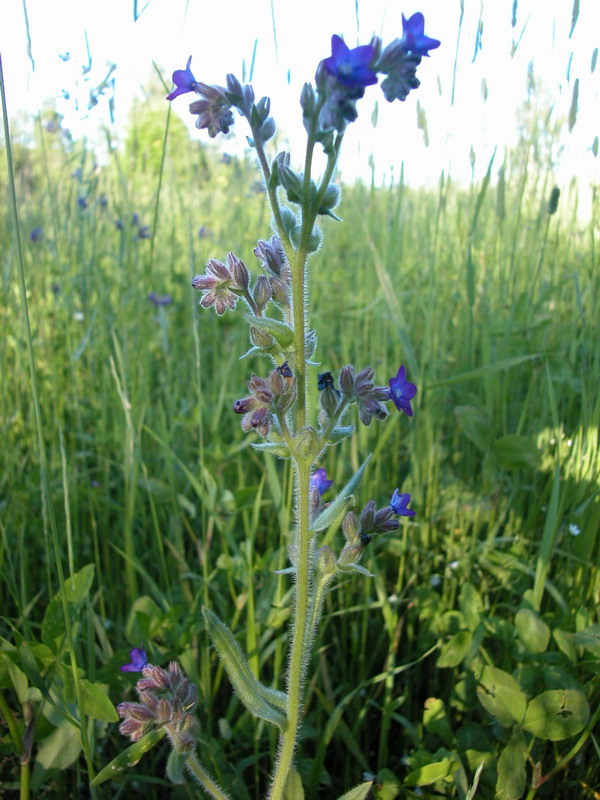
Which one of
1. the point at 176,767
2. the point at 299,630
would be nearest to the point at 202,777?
the point at 176,767

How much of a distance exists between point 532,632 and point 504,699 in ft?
0.58

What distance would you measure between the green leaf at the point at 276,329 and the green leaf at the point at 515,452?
1004 millimetres

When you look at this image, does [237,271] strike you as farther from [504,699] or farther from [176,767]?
[504,699]

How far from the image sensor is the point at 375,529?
1.33m

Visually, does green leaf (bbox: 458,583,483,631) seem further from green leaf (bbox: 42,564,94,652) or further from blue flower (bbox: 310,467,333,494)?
green leaf (bbox: 42,564,94,652)

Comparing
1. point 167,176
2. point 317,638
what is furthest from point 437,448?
point 167,176

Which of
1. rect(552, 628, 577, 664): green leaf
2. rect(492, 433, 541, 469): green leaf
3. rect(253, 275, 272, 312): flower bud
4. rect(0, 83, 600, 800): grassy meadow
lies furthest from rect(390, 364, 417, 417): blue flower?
rect(492, 433, 541, 469): green leaf

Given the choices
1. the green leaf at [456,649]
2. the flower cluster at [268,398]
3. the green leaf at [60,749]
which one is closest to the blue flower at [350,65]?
the flower cluster at [268,398]

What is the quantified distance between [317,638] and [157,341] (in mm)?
2209

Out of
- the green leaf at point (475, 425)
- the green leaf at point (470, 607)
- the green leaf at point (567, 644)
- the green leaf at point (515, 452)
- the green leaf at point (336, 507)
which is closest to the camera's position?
the green leaf at point (336, 507)

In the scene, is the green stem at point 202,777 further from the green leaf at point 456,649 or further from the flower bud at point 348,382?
the flower bud at point 348,382

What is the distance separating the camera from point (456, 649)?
150cm

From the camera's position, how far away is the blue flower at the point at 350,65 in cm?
96

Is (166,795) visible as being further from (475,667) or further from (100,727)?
(475,667)
